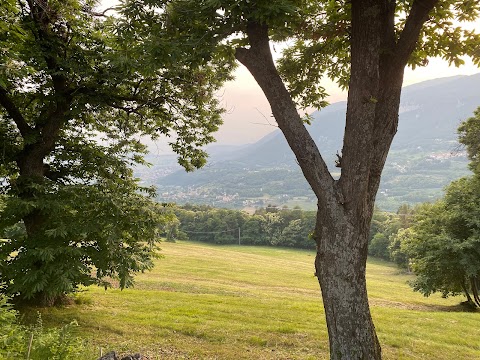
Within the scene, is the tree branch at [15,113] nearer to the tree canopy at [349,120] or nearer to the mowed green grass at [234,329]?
the mowed green grass at [234,329]

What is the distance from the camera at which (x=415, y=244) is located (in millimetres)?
25391

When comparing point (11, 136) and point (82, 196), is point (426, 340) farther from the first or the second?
point (11, 136)

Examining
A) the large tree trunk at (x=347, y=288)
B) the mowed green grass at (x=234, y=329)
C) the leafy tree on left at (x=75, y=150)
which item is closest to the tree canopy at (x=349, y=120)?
the large tree trunk at (x=347, y=288)

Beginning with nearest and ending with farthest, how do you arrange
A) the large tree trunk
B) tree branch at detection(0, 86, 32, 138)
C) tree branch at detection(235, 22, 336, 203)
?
1. the large tree trunk
2. tree branch at detection(235, 22, 336, 203)
3. tree branch at detection(0, 86, 32, 138)

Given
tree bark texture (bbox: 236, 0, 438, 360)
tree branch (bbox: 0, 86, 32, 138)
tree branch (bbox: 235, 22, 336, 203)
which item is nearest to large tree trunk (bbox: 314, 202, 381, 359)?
tree bark texture (bbox: 236, 0, 438, 360)

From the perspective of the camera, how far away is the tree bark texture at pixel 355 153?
217 inches

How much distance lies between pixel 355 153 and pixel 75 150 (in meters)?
9.77

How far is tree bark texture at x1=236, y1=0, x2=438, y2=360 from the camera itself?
5504mm

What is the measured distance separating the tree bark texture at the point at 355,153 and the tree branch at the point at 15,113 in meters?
8.47

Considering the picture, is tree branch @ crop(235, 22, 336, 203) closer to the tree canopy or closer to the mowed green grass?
the tree canopy

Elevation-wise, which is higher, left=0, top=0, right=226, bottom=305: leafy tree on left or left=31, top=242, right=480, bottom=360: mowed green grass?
left=0, top=0, right=226, bottom=305: leafy tree on left

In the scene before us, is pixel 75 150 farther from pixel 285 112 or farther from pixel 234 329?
pixel 285 112

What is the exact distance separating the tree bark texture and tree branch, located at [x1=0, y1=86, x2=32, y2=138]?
8466 millimetres

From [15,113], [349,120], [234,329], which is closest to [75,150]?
[15,113]
